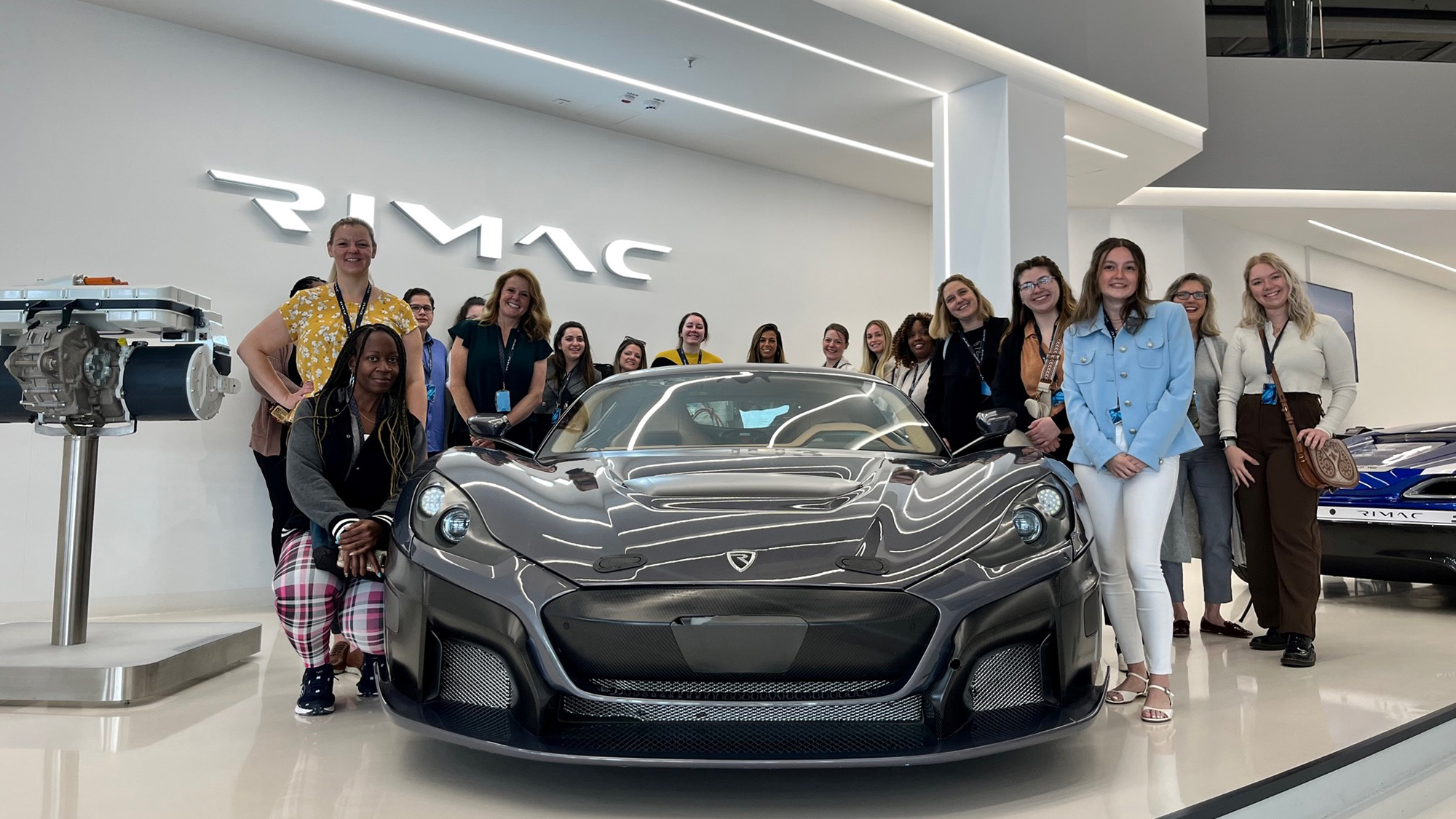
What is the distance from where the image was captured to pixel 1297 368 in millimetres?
3816

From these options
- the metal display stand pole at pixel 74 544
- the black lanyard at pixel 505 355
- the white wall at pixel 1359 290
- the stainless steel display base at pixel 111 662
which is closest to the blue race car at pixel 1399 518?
the black lanyard at pixel 505 355

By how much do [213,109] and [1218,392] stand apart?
219 inches

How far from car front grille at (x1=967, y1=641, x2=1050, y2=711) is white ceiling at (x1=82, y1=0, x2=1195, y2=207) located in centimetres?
424

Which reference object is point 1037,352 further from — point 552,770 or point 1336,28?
point 1336,28

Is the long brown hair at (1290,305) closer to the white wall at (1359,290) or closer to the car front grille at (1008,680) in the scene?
the car front grille at (1008,680)

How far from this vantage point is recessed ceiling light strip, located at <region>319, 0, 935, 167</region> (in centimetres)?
548

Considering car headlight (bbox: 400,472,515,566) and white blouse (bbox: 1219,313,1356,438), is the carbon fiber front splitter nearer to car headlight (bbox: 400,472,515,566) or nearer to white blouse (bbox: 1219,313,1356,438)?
car headlight (bbox: 400,472,515,566)

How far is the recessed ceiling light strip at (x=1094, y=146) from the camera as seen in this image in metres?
7.51

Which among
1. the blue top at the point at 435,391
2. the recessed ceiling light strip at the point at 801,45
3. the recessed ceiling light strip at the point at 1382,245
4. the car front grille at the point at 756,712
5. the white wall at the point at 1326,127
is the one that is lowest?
the car front grille at the point at 756,712

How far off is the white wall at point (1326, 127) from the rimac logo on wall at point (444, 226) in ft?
18.1

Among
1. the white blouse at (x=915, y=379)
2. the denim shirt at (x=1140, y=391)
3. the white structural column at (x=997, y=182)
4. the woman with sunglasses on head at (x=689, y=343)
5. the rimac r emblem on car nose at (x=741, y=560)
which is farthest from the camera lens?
the white structural column at (x=997, y=182)

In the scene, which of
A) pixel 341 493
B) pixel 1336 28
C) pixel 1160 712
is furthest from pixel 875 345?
pixel 1336 28

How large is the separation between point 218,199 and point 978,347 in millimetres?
4377

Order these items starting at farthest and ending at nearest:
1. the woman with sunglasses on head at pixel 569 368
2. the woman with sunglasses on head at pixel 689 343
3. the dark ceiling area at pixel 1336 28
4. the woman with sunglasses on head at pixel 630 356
A: the dark ceiling area at pixel 1336 28 → the woman with sunglasses on head at pixel 630 356 → the woman with sunglasses on head at pixel 689 343 → the woman with sunglasses on head at pixel 569 368
